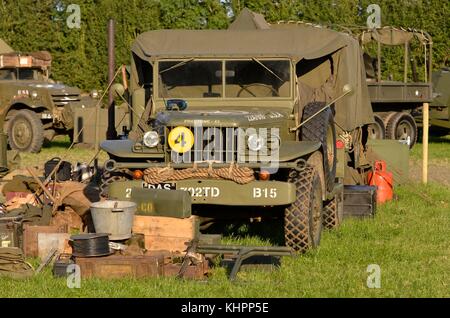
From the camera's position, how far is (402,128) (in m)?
21.2

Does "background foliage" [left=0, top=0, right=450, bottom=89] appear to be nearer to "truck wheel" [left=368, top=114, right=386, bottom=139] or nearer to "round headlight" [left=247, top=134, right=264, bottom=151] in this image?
"truck wheel" [left=368, top=114, right=386, bottom=139]

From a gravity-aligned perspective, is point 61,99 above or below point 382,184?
above

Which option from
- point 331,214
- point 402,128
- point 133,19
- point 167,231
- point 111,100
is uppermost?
point 133,19

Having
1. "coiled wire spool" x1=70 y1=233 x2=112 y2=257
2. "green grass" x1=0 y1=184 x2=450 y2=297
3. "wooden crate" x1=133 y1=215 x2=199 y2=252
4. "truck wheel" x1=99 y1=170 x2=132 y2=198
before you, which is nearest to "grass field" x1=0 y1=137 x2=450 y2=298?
"green grass" x1=0 y1=184 x2=450 y2=297

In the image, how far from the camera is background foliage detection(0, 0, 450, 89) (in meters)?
25.4

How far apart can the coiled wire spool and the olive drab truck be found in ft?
2.45

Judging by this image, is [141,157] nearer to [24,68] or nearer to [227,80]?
[227,80]

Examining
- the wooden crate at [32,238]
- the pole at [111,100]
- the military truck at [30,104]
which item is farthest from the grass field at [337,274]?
the military truck at [30,104]

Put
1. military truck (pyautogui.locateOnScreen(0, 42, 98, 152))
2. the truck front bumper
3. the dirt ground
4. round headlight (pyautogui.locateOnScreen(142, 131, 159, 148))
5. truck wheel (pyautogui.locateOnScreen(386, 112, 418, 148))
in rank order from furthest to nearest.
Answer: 1. truck wheel (pyautogui.locateOnScreen(386, 112, 418, 148))
2. military truck (pyautogui.locateOnScreen(0, 42, 98, 152))
3. the dirt ground
4. round headlight (pyautogui.locateOnScreen(142, 131, 159, 148))
5. the truck front bumper

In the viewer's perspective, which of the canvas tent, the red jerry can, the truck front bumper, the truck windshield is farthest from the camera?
the red jerry can

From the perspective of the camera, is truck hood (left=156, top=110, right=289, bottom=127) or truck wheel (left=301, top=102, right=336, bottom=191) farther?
truck wheel (left=301, top=102, right=336, bottom=191)

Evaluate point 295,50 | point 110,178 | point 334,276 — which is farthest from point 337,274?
point 295,50

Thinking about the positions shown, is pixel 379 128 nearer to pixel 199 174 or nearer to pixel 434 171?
pixel 434 171

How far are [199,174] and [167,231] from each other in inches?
24.1
